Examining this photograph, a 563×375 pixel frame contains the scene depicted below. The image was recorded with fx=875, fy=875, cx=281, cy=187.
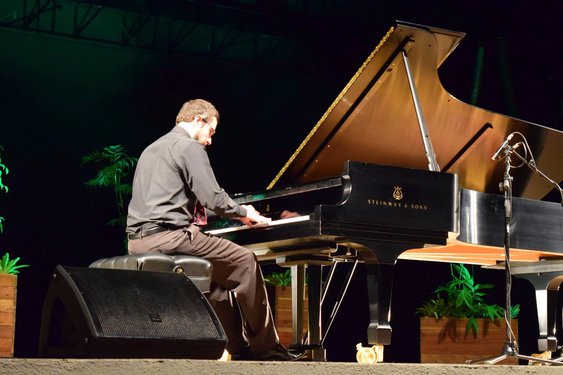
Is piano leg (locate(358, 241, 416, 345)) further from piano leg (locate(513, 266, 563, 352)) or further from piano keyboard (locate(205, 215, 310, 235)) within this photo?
piano leg (locate(513, 266, 563, 352))

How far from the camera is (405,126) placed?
4.57 metres

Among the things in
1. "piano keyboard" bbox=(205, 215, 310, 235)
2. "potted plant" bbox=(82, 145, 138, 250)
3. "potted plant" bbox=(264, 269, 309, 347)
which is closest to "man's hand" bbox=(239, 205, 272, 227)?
"piano keyboard" bbox=(205, 215, 310, 235)

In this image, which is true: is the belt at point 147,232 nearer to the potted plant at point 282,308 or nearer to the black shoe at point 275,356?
the black shoe at point 275,356

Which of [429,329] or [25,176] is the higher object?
[25,176]

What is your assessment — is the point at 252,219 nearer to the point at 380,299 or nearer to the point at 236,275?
the point at 236,275

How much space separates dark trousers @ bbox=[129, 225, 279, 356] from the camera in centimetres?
369

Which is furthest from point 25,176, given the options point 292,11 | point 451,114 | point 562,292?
point 562,292

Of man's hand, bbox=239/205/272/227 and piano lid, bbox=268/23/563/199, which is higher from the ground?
piano lid, bbox=268/23/563/199

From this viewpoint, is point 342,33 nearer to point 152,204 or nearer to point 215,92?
point 215,92

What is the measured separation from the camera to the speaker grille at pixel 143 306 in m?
2.55

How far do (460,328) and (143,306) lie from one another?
16.5ft

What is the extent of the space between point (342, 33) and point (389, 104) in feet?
13.2

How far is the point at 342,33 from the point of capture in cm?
834

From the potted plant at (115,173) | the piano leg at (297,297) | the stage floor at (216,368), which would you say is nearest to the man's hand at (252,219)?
the piano leg at (297,297)
